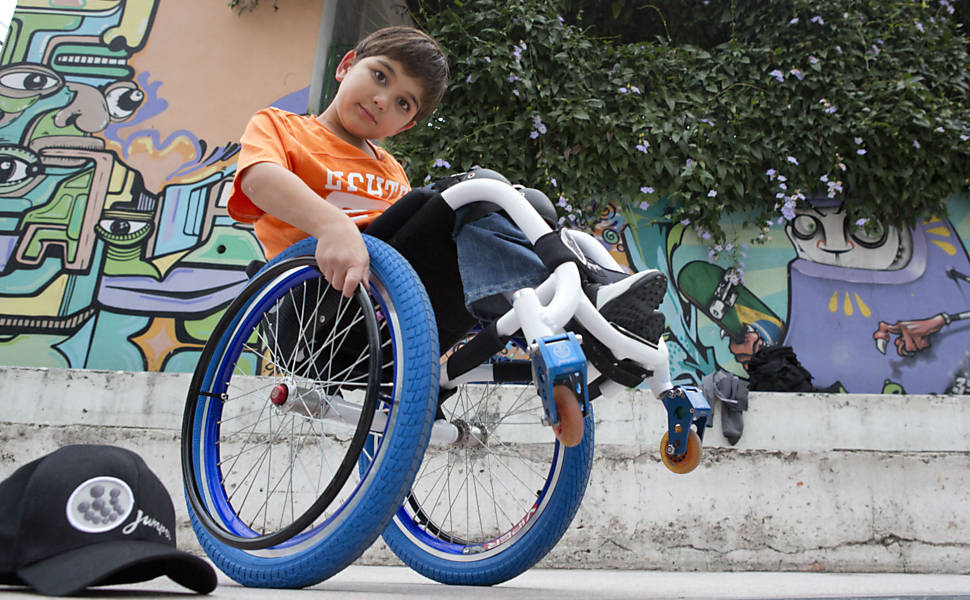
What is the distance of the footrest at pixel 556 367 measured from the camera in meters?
0.83

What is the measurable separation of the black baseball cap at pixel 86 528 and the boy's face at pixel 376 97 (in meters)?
0.91

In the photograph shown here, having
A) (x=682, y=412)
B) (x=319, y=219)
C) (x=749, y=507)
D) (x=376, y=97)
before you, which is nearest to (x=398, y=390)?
(x=319, y=219)

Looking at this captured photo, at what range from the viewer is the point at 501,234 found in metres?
1.07

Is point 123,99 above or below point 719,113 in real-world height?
below

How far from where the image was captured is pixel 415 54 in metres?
1.35

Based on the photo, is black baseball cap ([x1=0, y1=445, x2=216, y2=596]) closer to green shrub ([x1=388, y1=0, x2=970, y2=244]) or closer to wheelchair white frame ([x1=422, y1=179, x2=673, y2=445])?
wheelchair white frame ([x1=422, y1=179, x2=673, y2=445])

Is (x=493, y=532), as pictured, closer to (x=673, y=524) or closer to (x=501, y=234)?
(x=673, y=524)

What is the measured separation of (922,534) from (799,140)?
2887mm

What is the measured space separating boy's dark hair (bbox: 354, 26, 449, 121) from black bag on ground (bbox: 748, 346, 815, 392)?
3141 mm

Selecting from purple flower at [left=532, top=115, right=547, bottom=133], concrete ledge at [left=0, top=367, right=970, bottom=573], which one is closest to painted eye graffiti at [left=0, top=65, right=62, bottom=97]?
concrete ledge at [left=0, top=367, right=970, bottom=573]

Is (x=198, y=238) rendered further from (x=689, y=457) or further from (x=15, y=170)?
(x=689, y=457)

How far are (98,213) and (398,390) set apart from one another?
13.2 ft

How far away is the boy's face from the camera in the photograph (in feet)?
4.46

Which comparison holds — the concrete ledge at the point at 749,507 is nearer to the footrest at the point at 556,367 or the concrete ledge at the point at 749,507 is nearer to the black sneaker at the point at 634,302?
the black sneaker at the point at 634,302
